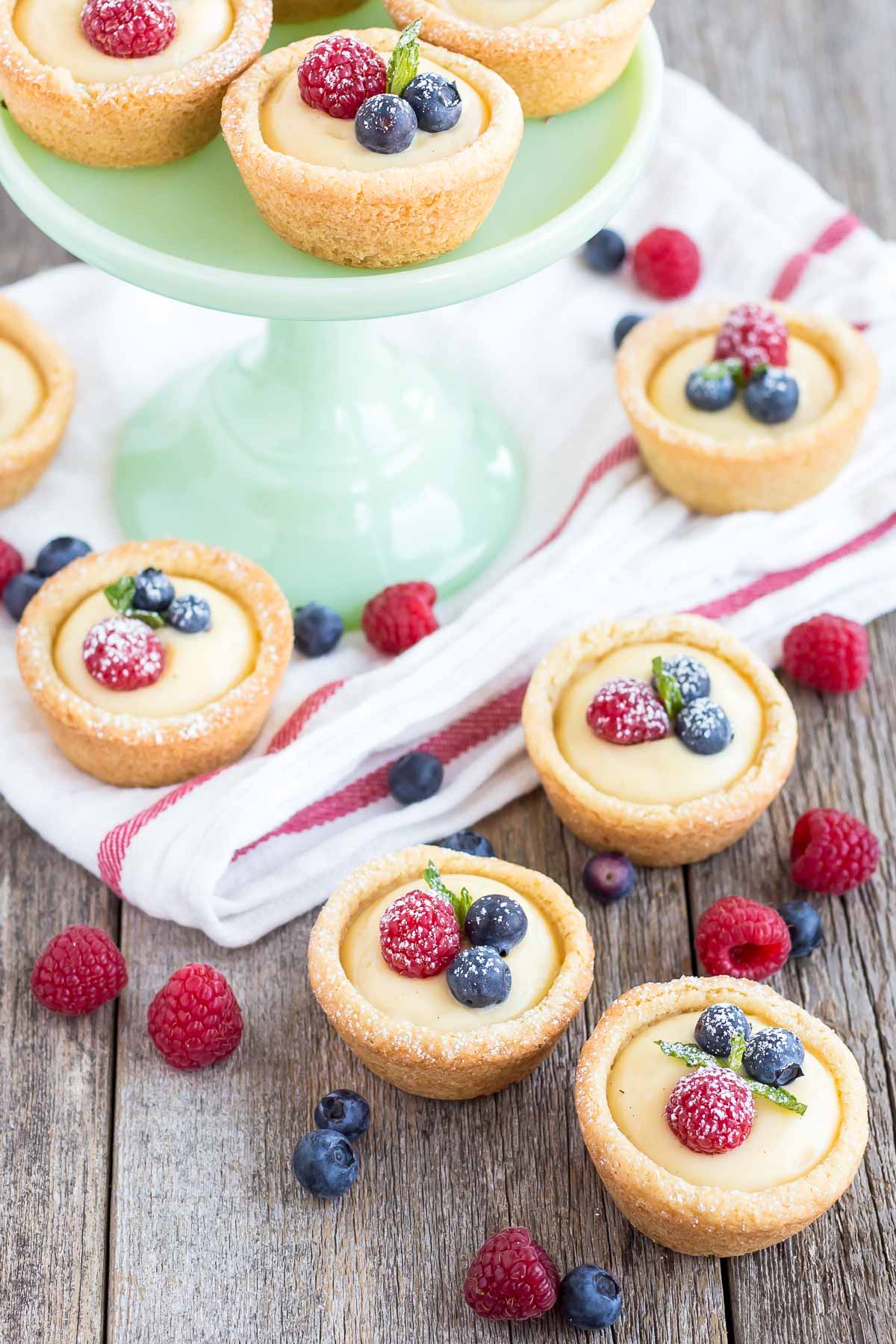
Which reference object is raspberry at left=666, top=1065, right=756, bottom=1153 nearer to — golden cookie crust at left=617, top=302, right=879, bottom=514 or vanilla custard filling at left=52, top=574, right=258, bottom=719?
vanilla custard filling at left=52, top=574, right=258, bottom=719

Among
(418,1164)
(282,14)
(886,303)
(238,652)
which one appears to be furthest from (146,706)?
(886,303)

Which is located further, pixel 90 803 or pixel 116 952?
pixel 90 803

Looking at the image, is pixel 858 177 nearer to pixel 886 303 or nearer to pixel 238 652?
pixel 886 303

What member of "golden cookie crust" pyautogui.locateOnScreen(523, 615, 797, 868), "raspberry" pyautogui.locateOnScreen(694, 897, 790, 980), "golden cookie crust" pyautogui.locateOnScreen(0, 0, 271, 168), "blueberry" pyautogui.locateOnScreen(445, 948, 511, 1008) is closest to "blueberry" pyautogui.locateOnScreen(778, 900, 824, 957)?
"raspberry" pyautogui.locateOnScreen(694, 897, 790, 980)

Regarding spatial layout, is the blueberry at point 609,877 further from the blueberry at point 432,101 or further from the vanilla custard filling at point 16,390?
the vanilla custard filling at point 16,390

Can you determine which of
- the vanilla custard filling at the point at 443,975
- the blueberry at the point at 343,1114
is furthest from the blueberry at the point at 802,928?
the blueberry at the point at 343,1114
